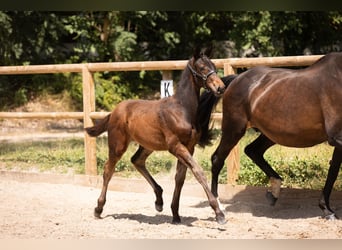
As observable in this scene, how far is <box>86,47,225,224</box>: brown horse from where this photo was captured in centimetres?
417

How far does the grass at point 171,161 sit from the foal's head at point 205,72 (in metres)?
1.76

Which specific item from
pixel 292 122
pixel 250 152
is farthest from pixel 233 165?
pixel 292 122

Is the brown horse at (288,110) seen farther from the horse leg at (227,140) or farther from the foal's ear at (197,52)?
the foal's ear at (197,52)

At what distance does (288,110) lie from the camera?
4.57 metres

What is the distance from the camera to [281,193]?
213 inches

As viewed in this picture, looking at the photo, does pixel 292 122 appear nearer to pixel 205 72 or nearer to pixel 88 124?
pixel 205 72

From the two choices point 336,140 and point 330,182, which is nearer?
point 336,140

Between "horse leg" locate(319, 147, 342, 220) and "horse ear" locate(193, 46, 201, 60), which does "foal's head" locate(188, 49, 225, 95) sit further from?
"horse leg" locate(319, 147, 342, 220)

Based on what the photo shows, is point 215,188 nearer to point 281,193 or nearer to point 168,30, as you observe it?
point 281,193

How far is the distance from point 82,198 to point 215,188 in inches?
66.9

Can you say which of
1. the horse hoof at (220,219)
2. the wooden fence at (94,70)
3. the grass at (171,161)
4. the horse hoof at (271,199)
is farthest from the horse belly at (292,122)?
the grass at (171,161)

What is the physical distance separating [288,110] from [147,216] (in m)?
1.64

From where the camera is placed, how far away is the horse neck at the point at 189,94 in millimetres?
4324

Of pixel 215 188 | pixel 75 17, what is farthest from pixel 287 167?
pixel 75 17
